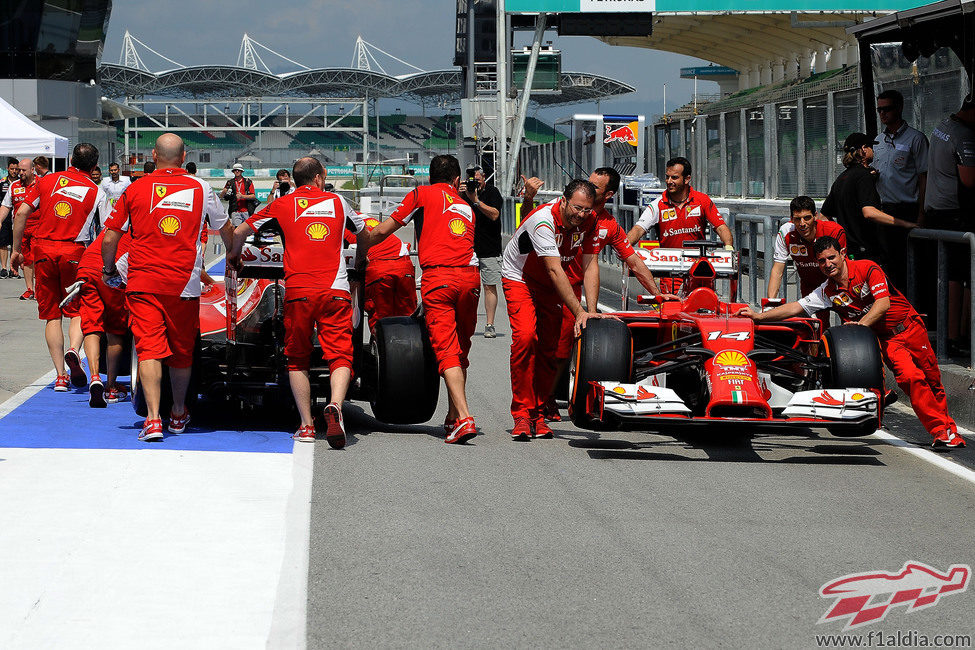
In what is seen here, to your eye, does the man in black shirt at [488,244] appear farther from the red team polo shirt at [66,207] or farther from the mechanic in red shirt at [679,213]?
the red team polo shirt at [66,207]

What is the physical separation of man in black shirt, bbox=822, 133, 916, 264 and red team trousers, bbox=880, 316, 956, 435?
2058mm

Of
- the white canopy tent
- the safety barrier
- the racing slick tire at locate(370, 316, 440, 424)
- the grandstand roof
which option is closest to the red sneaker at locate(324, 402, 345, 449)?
the racing slick tire at locate(370, 316, 440, 424)

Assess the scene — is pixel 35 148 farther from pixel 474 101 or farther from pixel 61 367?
pixel 474 101

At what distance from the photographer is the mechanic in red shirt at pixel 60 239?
33.8 ft

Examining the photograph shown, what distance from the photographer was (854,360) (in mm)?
7934

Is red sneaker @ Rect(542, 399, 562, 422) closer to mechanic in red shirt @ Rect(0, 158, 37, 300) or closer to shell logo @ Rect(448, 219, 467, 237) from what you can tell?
shell logo @ Rect(448, 219, 467, 237)

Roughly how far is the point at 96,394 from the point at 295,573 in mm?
4552

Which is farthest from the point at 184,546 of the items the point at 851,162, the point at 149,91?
the point at 149,91

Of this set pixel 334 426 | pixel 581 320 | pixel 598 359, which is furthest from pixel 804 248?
pixel 334 426

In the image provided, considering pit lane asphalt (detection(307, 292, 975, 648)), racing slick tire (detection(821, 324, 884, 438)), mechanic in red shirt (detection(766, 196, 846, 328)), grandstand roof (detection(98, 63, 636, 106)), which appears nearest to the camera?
pit lane asphalt (detection(307, 292, 975, 648))

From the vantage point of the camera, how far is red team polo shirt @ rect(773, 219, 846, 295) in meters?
9.51

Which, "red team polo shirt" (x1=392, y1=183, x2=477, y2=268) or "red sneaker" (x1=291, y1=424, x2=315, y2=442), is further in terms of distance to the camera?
"red team polo shirt" (x1=392, y1=183, x2=477, y2=268)

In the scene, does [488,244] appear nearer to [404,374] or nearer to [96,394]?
[96,394]

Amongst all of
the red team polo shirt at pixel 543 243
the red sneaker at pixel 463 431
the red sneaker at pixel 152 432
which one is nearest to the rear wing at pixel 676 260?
the red team polo shirt at pixel 543 243
